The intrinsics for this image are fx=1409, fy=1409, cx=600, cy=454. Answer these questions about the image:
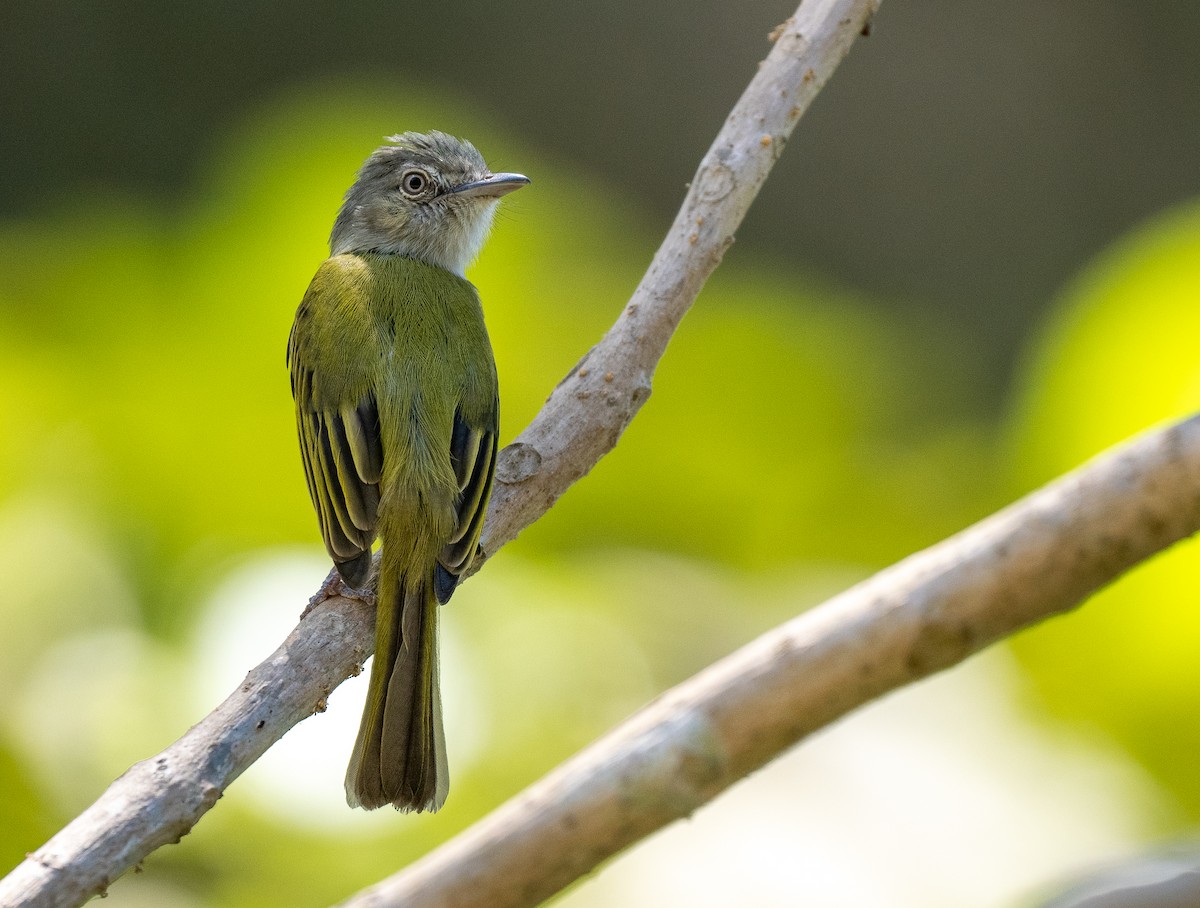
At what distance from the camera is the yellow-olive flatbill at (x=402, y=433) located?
2.17 meters

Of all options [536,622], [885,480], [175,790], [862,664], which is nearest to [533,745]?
[536,622]

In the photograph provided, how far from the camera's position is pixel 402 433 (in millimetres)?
2455

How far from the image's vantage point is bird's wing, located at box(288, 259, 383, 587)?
231cm

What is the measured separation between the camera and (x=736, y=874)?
291 cm

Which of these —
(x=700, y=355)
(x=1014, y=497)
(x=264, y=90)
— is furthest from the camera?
(x=264, y=90)

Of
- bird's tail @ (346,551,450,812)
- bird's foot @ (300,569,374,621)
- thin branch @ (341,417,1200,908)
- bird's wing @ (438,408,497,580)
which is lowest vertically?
thin branch @ (341,417,1200,908)

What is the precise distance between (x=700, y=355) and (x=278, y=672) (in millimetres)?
2525

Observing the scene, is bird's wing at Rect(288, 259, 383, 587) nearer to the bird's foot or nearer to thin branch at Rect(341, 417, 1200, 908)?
the bird's foot

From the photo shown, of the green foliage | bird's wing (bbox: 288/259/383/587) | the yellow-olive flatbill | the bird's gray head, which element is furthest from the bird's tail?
the green foliage

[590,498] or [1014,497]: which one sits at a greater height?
[590,498]

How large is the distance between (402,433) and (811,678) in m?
1.24

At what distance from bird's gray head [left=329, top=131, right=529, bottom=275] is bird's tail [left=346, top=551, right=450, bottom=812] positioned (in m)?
1.17

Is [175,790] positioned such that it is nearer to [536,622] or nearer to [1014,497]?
[536,622]

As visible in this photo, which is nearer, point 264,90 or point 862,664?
point 862,664
